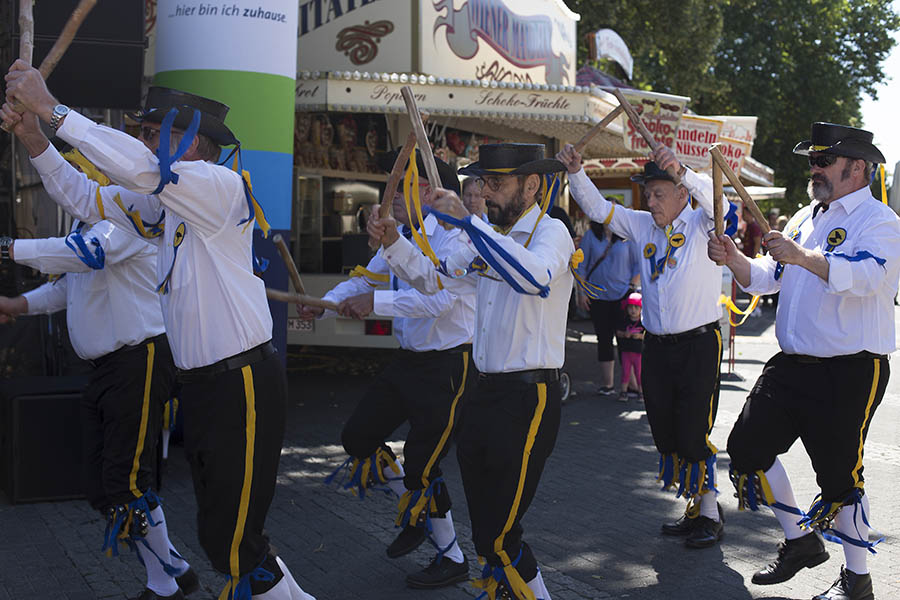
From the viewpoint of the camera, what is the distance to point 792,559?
4.93 metres

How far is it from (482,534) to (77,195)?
7.01 ft

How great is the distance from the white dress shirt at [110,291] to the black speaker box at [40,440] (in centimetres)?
151

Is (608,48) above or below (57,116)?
above

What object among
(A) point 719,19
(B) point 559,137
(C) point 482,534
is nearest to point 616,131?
(B) point 559,137

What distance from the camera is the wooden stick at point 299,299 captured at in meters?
4.31

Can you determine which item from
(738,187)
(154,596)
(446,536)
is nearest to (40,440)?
(154,596)

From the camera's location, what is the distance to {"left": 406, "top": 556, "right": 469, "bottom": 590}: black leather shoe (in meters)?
4.92

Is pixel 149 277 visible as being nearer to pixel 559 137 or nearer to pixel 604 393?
pixel 604 393

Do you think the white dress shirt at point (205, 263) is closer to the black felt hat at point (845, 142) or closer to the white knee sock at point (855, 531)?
the black felt hat at point (845, 142)

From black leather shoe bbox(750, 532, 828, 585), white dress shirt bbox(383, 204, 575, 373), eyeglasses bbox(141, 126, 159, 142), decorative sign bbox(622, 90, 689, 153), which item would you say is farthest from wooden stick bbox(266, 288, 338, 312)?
decorative sign bbox(622, 90, 689, 153)

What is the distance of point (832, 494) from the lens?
4746 millimetres

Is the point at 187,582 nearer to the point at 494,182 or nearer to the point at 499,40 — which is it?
the point at 494,182

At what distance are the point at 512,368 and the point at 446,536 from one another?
1431 millimetres

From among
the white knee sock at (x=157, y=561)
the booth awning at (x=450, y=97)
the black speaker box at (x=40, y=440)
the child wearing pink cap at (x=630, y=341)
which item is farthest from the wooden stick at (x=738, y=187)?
the child wearing pink cap at (x=630, y=341)
